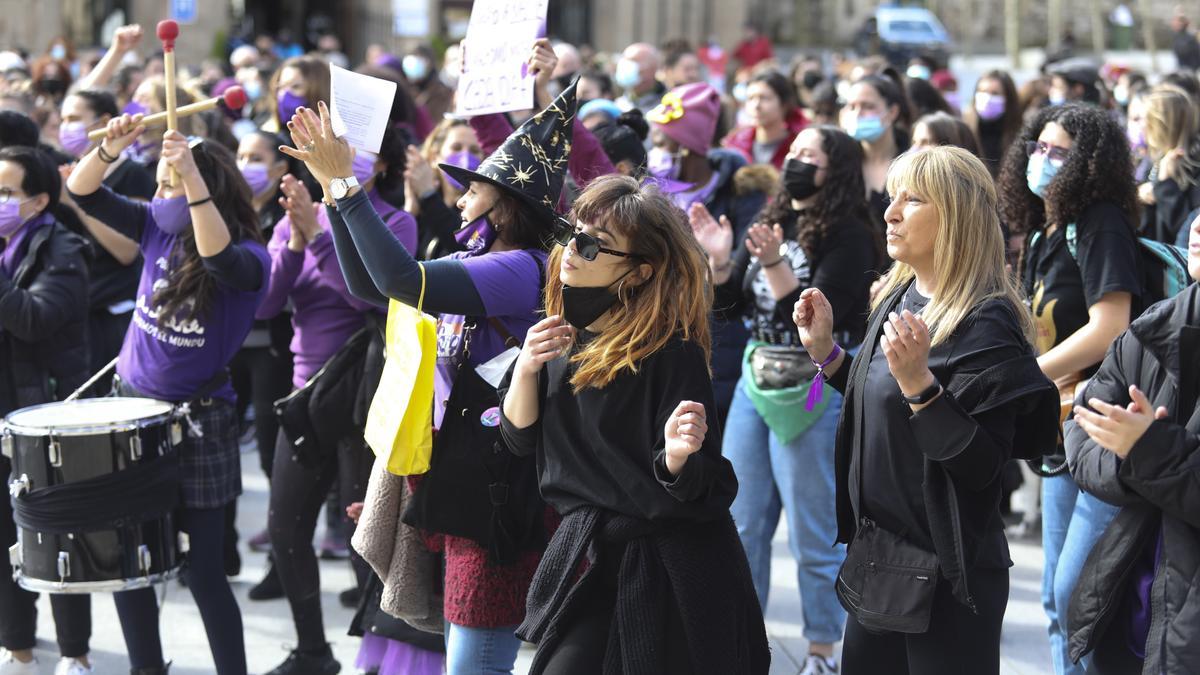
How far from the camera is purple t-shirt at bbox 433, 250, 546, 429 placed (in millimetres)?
3686

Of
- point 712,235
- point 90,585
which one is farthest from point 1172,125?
point 90,585

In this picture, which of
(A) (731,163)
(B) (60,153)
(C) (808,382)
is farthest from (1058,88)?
(B) (60,153)

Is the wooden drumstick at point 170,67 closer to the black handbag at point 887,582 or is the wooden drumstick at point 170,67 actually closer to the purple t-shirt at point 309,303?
the purple t-shirt at point 309,303

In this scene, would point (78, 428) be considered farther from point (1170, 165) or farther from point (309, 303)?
point (1170, 165)

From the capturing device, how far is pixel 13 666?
17.4 feet

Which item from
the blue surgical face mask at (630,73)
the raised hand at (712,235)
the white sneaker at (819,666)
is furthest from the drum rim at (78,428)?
the blue surgical face mask at (630,73)

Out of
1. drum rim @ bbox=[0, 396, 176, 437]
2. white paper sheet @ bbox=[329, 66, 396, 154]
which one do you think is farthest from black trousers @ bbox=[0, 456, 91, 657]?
white paper sheet @ bbox=[329, 66, 396, 154]

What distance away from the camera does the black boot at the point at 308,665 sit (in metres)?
5.12

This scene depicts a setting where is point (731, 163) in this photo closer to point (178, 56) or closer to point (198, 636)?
point (198, 636)

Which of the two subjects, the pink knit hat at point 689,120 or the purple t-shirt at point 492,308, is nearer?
the purple t-shirt at point 492,308

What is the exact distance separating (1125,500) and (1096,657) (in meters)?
0.40

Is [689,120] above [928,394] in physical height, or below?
above

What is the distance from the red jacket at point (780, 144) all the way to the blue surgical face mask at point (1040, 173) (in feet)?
9.18

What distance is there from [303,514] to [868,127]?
3.02 metres
